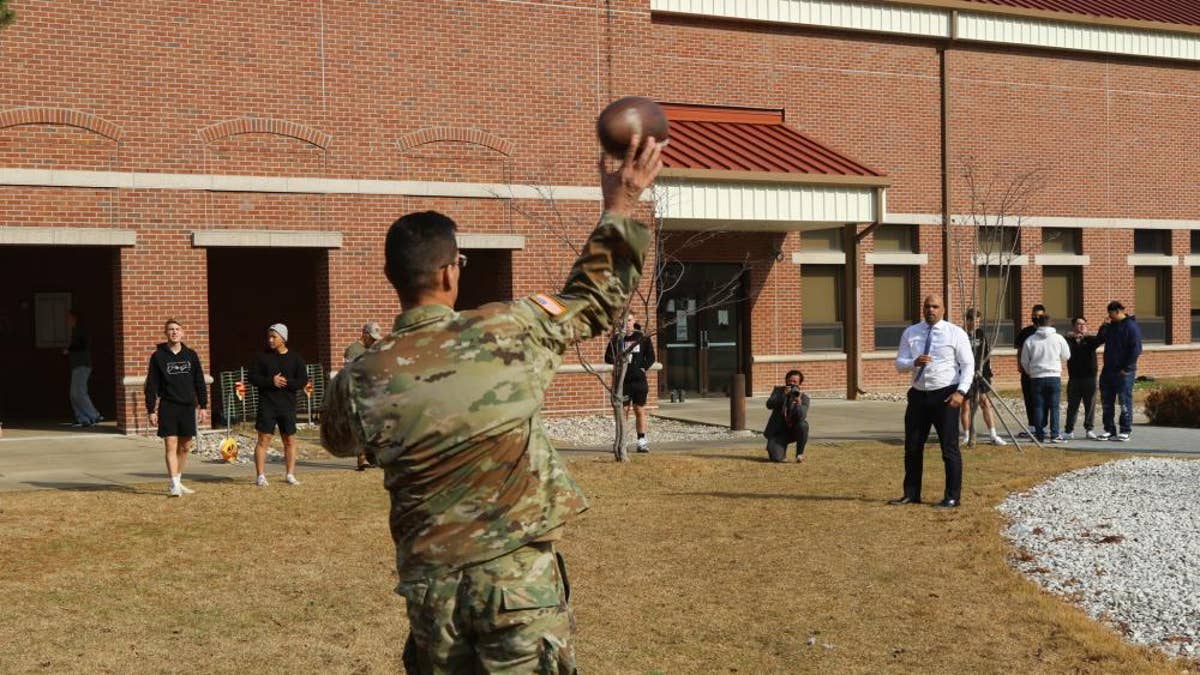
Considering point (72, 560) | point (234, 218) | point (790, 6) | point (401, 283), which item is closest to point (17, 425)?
point (234, 218)

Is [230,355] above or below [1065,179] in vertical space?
below

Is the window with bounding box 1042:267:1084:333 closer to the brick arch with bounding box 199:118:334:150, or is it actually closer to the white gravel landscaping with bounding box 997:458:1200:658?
the white gravel landscaping with bounding box 997:458:1200:658

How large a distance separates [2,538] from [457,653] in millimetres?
8635

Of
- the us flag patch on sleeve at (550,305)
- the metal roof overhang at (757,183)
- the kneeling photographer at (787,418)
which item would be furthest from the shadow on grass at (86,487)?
the us flag patch on sleeve at (550,305)

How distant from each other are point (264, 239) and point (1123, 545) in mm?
12699

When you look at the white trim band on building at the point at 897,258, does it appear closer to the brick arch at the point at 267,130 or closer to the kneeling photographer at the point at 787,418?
the kneeling photographer at the point at 787,418

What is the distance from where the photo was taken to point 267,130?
18.6 metres

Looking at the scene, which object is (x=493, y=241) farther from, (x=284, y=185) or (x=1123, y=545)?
(x=1123, y=545)

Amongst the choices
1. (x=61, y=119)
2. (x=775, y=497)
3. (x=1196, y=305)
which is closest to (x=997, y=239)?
(x=1196, y=305)

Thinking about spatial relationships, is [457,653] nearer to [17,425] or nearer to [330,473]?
[330,473]

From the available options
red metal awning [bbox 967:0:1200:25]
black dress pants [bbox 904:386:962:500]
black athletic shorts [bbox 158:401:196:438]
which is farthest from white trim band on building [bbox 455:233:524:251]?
red metal awning [bbox 967:0:1200:25]

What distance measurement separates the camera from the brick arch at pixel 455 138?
19578 mm

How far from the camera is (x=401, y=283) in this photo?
3504 mm

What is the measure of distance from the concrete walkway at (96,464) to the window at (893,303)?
45.4 feet
